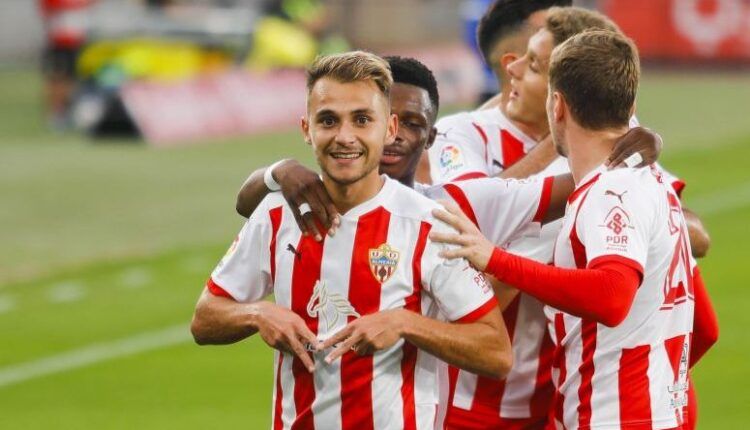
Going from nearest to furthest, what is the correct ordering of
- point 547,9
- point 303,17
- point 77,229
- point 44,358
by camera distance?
point 547,9
point 44,358
point 77,229
point 303,17

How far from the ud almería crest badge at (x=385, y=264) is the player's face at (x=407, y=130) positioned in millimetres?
634

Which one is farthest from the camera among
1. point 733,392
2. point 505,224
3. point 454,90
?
point 454,90

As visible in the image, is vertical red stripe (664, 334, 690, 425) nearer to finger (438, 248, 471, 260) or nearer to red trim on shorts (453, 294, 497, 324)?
red trim on shorts (453, 294, 497, 324)

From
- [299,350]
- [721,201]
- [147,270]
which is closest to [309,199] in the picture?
[299,350]

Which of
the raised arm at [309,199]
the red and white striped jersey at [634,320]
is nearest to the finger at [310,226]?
the raised arm at [309,199]

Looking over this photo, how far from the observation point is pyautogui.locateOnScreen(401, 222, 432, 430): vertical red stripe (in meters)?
4.64

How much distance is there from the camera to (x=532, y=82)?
218 inches

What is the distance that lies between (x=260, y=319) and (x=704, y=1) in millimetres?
27218

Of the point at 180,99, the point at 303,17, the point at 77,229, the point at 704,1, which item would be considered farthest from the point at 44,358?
the point at 704,1

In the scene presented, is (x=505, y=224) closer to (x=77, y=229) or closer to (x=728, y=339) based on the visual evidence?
(x=728, y=339)

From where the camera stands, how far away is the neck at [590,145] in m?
4.71

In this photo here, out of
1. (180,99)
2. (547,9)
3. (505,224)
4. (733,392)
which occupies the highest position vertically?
(180,99)

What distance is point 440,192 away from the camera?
516cm

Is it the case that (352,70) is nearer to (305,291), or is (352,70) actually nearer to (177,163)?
(305,291)
